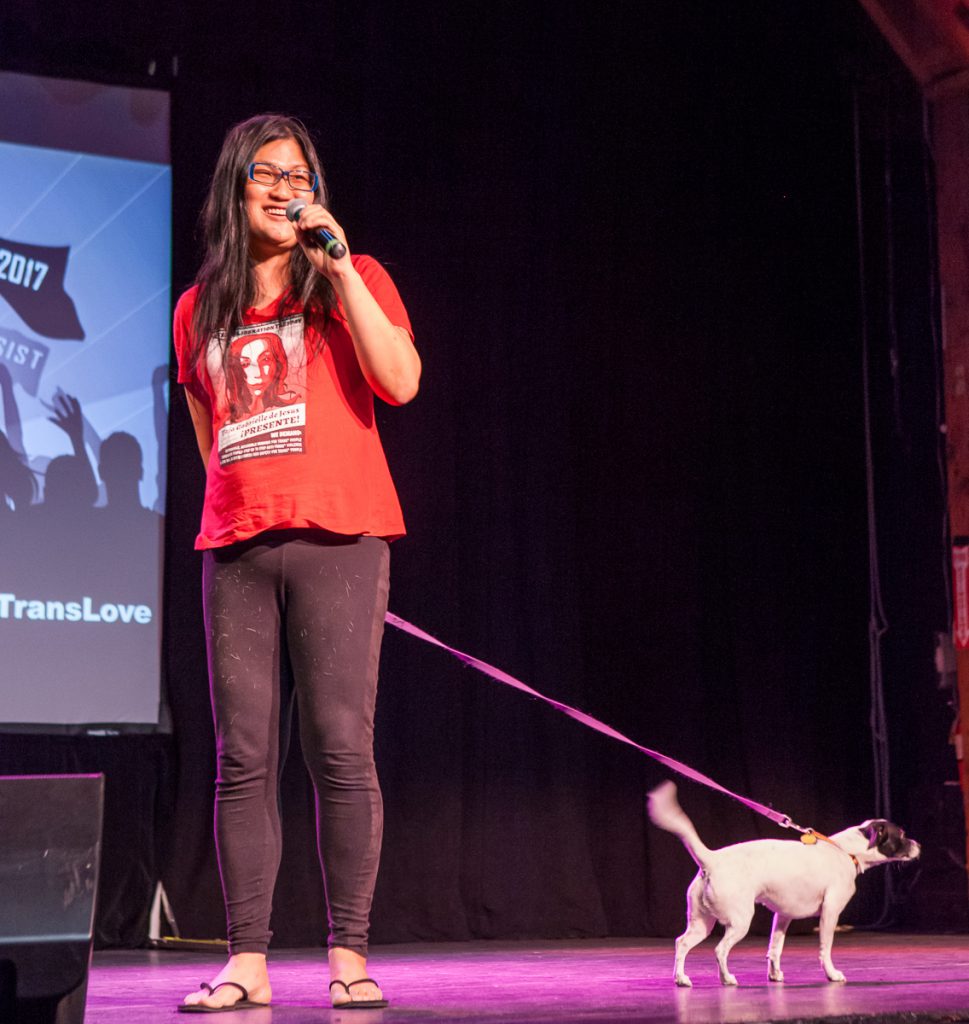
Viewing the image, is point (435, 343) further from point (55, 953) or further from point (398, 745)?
point (55, 953)

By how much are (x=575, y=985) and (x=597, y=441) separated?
225 cm

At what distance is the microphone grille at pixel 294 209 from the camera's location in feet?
6.04

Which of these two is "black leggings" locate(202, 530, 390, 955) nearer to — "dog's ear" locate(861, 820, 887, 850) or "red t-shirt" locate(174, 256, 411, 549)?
"red t-shirt" locate(174, 256, 411, 549)

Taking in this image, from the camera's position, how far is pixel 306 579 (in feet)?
6.17

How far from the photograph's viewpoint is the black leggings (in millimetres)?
1867

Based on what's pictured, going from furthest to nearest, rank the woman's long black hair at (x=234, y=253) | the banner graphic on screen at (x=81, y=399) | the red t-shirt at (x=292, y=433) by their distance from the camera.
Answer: the banner graphic on screen at (x=81, y=399), the woman's long black hair at (x=234, y=253), the red t-shirt at (x=292, y=433)

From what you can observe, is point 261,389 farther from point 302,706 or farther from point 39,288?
point 39,288

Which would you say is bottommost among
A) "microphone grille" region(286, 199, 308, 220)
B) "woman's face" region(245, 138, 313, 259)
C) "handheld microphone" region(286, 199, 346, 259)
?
"handheld microphone" region(286, 199, 346, 259)

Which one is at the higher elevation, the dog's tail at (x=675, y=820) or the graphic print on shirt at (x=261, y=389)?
the graphic print on shirt at (x=261, y=389)

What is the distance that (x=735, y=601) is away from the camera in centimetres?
446

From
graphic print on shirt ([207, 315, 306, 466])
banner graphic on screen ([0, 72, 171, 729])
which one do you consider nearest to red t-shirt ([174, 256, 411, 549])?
graphic print on shirt ([207, 315, 306, 466])

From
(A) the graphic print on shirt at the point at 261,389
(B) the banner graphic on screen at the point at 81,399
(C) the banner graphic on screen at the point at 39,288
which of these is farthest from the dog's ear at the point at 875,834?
(C) the banner graphic on screen at the point at 39,288

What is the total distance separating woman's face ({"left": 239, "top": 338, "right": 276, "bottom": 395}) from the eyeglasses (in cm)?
22

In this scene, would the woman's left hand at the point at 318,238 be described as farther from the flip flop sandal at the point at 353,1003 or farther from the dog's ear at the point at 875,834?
the dog's ear at the point at 875,834
